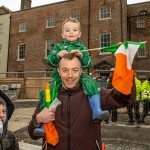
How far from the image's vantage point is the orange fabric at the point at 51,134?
197 cm

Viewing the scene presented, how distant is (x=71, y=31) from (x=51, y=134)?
3.65ft

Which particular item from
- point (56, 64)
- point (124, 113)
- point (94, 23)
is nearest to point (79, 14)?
point (94, 23)

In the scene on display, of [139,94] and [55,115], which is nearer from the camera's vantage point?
[55,115]

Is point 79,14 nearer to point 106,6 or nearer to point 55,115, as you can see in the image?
point 106,6

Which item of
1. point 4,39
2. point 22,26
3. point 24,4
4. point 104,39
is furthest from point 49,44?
point 24,4

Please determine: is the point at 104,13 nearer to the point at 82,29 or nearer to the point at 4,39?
the point at 82,29

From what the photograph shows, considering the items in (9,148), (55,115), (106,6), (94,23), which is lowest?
(9,148)

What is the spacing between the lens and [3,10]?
3231 cm

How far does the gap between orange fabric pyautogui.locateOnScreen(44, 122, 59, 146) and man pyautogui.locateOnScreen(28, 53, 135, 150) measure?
2.4 inches

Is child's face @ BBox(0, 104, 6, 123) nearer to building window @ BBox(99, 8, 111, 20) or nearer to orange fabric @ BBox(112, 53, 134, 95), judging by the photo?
orange fabric @ BBox(112, 53, 134, 95)

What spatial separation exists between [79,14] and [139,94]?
58.1 ft

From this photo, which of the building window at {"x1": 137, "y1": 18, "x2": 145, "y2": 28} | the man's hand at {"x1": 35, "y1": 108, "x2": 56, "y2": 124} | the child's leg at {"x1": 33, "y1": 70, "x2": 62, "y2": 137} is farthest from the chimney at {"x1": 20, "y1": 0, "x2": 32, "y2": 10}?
the man's hand at {"x1": 35, "y1": 108, "x2": 56, "y2": 124}

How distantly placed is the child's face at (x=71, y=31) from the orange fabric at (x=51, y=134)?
3.17 feet

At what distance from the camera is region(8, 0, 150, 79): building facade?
21.8 metres
